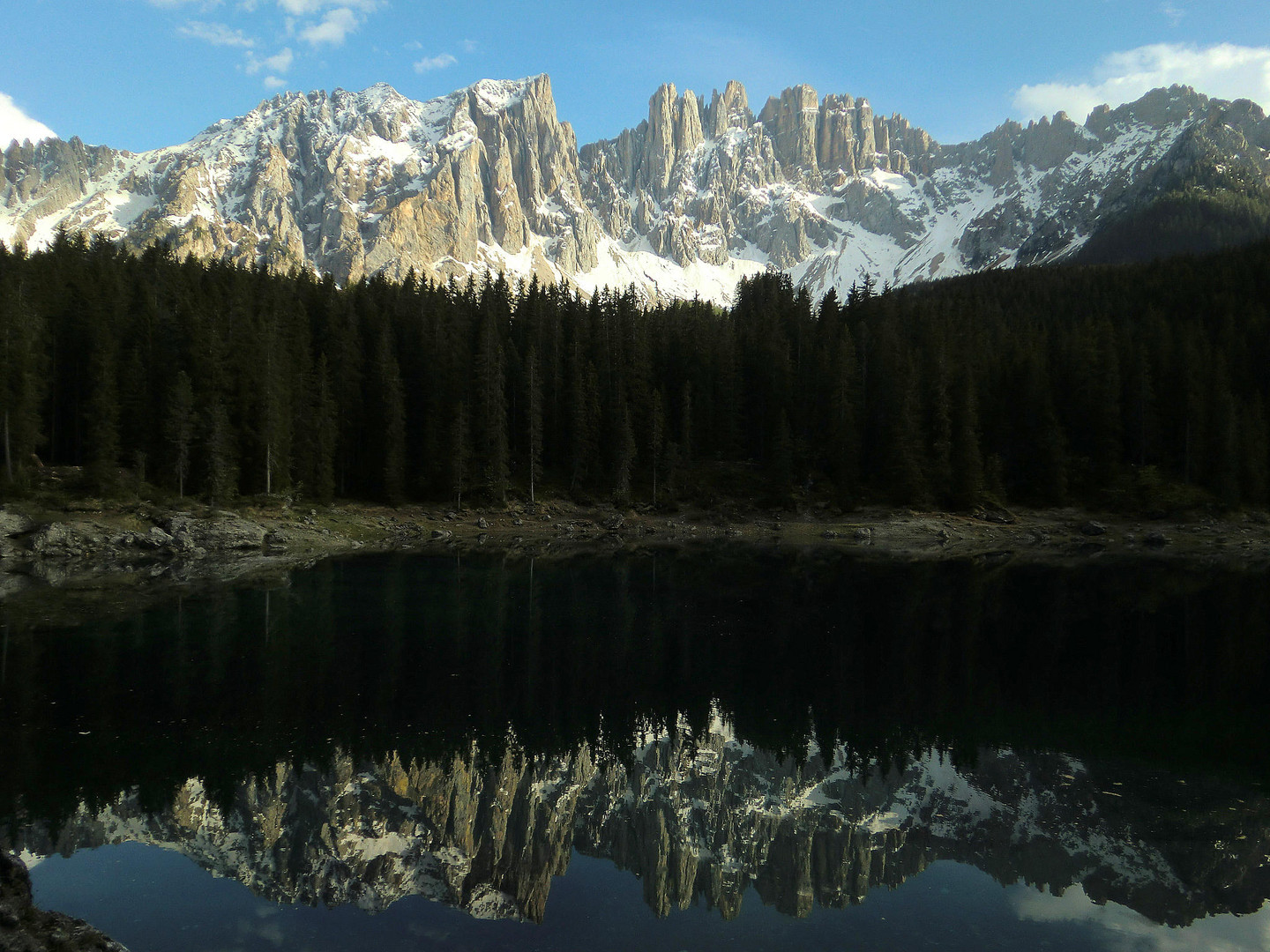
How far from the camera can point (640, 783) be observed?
15547mm

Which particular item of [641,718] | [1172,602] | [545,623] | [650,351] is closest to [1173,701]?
[641,718]

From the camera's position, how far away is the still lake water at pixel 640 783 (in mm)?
10969

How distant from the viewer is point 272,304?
7625 cm

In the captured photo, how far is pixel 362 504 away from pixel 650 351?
127 ft

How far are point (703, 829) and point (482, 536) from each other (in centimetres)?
5139

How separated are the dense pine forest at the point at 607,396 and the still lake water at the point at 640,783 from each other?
39.1 meters

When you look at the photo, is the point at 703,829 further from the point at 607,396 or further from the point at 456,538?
the point at 607,396

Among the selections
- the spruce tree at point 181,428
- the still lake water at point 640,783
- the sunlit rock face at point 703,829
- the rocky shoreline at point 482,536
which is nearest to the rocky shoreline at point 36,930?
the still lake water at point 640,783

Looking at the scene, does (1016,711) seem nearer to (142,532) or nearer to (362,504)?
(142,532)

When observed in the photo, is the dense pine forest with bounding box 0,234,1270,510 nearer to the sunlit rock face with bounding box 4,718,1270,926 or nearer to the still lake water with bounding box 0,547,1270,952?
the still lake water with bounding box 0,547,1270,952

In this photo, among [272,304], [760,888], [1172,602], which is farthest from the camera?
[272,304]

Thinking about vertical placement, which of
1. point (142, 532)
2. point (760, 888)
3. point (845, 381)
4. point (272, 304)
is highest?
point (272, 304)

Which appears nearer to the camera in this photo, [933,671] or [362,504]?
[933,671]

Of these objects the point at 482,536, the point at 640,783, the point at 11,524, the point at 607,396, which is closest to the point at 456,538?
the point at 482,536
